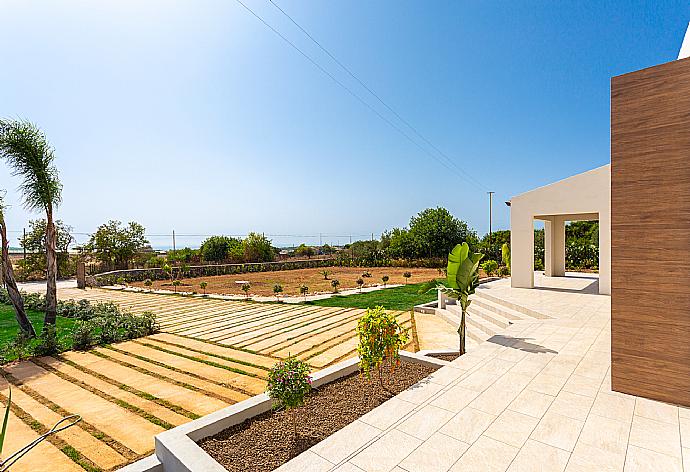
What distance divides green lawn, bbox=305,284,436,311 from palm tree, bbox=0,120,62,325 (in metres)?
7.83

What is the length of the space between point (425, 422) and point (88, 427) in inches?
153

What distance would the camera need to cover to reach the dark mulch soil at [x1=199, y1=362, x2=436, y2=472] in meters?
2.79

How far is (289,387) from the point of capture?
3168 millimetres

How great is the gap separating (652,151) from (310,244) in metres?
35.2

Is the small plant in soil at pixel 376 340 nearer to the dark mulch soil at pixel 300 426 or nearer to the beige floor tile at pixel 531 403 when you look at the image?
the dark mulch soil at pixel 300 426

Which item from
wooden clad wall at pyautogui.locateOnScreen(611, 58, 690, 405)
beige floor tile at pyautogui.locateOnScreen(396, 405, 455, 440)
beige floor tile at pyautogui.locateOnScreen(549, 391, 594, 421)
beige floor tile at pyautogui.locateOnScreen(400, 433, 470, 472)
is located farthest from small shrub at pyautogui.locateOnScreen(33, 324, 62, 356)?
wooden clad wall at pyautogui.locateOnScreen(611, 58, 690, 405)

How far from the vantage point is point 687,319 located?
10.6 ft

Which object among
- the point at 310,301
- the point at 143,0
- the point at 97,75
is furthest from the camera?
the point at 310,301

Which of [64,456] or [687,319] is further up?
[687,319]

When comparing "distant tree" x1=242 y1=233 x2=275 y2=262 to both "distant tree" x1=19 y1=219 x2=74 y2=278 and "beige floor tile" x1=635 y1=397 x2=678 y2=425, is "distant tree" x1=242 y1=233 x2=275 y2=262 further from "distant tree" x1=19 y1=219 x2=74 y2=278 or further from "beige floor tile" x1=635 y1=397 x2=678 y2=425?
"beige floor tile" x1=635 y1=397 x2=678 y2=425

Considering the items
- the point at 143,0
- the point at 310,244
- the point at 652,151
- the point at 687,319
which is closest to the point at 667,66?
the point at 652,151

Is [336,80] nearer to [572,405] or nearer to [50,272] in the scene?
[50,272]

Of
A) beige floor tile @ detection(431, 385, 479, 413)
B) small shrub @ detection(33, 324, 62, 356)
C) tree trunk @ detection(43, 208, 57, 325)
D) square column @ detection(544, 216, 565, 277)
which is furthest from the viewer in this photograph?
square column @ detection(544, 216, 565, 277)

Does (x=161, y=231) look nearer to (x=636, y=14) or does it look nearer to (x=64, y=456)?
(x=64, y=456)
